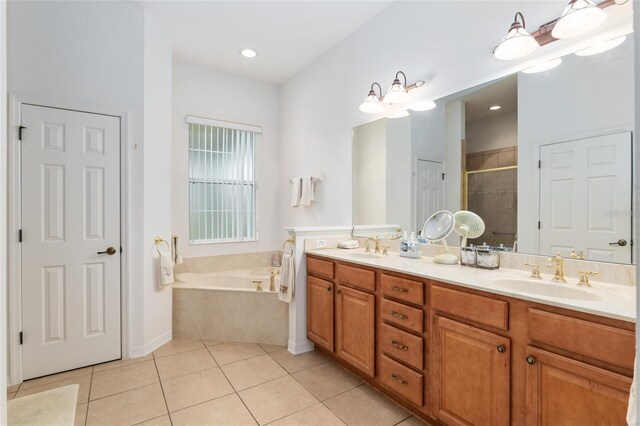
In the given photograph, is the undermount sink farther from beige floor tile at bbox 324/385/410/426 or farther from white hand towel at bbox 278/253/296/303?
white hand towel at bbox 278/253/296/303

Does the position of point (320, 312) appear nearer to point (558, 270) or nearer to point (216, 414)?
point (216, 414)

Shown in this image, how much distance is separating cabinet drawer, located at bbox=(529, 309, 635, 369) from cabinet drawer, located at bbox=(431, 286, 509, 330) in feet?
0.38

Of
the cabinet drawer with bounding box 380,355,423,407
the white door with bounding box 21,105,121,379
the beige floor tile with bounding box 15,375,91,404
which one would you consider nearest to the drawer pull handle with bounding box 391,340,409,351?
the cabinet drawer with bounding box 380,355,423,407

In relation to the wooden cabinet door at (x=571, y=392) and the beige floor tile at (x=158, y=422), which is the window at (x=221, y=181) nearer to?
the beige floor tile at (x=158, y=422)

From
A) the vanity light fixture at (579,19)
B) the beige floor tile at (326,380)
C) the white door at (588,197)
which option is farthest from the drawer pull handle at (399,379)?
the vanity light fixture at (579,19)

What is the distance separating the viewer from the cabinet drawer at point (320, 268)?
2.51 m

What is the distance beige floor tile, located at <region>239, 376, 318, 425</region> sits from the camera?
6.40 feet

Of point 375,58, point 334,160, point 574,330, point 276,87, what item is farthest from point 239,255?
point 574,330

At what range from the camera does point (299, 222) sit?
159 inches

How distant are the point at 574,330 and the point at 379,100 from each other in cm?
222

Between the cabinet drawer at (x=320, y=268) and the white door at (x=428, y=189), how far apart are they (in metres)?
0.79

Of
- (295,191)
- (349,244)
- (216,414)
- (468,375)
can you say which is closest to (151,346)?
(216,414)

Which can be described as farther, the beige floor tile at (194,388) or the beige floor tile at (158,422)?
the beige floor tile at (194,388)

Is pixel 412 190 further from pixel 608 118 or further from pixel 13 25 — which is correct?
pixel 13 25
